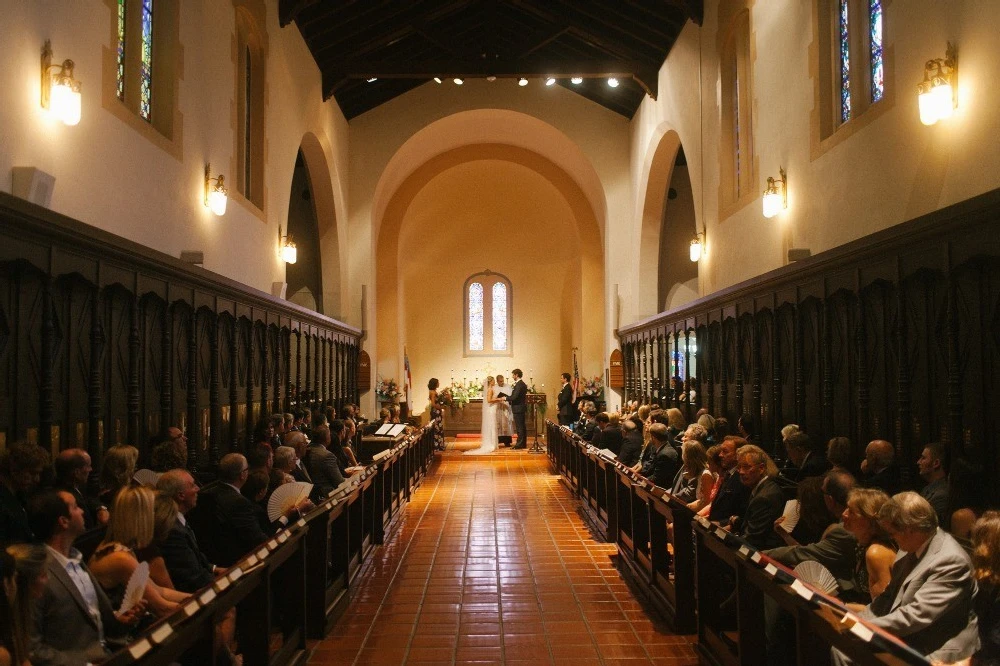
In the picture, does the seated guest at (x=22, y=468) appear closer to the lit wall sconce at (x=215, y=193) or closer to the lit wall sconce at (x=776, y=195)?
the lit wall sconce at (x=215, y=193)

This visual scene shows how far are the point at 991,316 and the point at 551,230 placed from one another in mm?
16888

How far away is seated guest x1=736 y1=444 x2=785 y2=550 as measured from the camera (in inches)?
188

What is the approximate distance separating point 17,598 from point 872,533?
3.42m

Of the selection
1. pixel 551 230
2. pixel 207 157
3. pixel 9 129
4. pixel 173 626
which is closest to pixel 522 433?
pixel 551 230

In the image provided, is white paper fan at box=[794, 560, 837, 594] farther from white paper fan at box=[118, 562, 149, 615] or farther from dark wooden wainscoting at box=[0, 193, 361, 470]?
dark wooden wainscoting at box=[0, 193, 361, 470]

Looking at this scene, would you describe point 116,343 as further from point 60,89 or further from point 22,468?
point 22,468

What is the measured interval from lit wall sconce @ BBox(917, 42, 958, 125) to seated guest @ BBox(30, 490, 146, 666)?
16.7 feet

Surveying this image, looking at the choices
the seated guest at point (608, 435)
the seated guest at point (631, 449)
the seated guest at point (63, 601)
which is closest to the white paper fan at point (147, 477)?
the seated guest at point (63, 601)

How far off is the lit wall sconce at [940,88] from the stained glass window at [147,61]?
603 cm

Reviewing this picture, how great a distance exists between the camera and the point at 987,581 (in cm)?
291

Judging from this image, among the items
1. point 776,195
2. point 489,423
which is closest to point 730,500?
point 776,195

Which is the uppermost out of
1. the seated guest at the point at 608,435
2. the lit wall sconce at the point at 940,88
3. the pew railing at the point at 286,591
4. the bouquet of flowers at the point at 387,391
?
the lit wall sconce at the point at 940,88

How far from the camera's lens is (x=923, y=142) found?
5336 millimetres

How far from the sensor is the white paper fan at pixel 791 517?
455 cm
